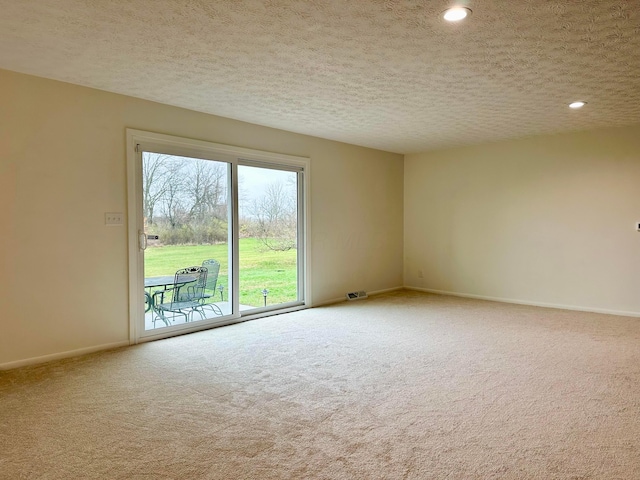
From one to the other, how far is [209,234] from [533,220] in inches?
180

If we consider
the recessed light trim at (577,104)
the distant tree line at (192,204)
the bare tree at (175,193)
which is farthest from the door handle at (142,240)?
the recessed light trim at (577,104)

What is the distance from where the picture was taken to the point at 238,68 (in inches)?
126

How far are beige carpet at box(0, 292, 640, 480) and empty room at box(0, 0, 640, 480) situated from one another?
2cm

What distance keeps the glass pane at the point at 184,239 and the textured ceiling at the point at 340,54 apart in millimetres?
741

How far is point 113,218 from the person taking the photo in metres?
3.86

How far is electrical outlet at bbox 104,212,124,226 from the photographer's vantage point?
3824 mm

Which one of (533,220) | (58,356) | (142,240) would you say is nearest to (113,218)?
(142,240)

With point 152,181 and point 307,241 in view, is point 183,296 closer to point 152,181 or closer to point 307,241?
point 152,181

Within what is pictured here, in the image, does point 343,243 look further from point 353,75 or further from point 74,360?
point 74,360

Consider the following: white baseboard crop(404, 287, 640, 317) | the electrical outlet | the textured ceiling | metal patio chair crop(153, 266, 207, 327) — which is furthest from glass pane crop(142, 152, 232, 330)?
white baseboard crop(404, 287, 640, 317)

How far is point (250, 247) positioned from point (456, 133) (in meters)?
3.22

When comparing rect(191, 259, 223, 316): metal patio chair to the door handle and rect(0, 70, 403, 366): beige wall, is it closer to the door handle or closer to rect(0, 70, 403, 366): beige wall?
the door handle

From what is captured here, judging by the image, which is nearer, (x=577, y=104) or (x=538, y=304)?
(x=577, y=104)

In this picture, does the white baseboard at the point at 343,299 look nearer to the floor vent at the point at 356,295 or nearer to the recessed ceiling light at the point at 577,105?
the floor vent at the point at 356,295
